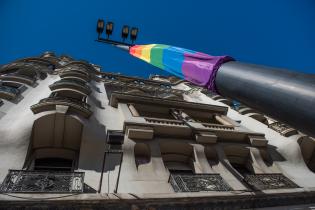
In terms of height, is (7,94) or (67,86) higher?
(67,86)

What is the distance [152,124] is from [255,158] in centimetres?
530

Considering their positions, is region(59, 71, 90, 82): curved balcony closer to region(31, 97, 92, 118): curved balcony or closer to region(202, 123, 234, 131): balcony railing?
region(31, 97, 92, 118): curved balcony

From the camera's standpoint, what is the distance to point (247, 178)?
11.3 meters

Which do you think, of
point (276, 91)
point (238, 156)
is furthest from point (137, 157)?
point (276, 91)

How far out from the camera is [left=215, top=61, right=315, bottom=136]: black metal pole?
3260 millimetres

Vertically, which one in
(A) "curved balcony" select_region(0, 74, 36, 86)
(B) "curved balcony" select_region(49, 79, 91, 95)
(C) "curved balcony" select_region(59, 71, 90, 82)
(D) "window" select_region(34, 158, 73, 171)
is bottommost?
(D) "window" select_region(34, 158, 73, 171)

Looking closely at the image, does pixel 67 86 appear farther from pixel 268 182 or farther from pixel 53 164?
pixel 268 182

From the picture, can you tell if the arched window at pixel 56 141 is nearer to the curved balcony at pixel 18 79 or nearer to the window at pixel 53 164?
the window at pixel 53 164

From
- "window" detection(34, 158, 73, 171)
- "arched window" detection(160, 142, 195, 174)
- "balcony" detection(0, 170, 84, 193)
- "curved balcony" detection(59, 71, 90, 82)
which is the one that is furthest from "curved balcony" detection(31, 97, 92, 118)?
"curved balcony" detection(59, 71, 90, 82)

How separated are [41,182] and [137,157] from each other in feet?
14.1

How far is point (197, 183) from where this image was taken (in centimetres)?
989

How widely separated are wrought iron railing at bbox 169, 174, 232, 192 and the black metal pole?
208 inches

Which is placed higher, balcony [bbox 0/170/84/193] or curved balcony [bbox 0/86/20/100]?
curved balcony [bbox 0/86/20/100]

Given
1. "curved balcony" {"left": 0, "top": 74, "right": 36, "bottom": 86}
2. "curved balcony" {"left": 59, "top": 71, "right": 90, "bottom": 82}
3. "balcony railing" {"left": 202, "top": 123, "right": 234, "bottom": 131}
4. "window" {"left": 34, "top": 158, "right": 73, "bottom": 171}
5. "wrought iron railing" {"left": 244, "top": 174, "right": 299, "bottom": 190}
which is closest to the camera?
"wrought iron railing" {"left": 244, "top": 174, "right": 299, "bottom": 190}
